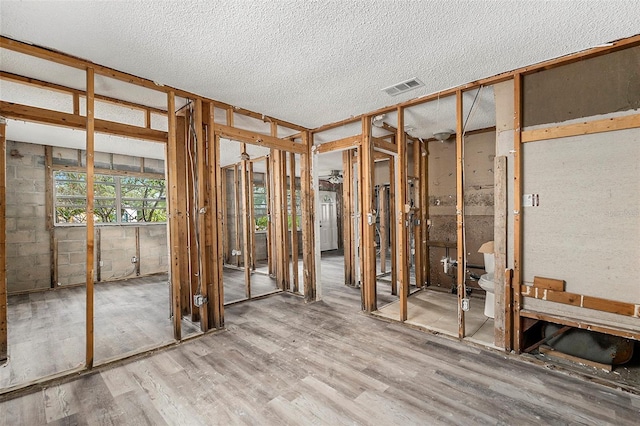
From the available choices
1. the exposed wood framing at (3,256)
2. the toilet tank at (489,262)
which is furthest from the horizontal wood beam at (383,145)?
the exposed wood framing at (3,256)

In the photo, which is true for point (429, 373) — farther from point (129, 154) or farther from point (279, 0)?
point (129, 154)

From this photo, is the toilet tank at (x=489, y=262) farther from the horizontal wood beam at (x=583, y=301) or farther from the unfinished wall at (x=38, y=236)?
the unfinished wall at (x=38, y=236)

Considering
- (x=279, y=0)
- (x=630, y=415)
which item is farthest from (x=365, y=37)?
(x=630, y=415)

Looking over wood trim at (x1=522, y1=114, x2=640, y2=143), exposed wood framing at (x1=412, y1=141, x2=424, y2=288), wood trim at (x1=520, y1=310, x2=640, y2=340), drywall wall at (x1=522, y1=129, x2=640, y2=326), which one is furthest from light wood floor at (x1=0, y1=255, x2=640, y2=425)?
exposed wood framing at (x1=412, y1=141, x2=424, y2=288)

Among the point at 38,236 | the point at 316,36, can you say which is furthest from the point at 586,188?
the point at 38,236

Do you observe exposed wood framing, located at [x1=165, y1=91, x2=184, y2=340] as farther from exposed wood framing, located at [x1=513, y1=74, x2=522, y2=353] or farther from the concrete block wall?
the concrete block wall

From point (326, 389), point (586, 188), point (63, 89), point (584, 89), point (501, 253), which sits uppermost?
point (63, 89)

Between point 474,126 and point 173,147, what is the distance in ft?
13.3

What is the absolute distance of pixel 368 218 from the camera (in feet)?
11.8

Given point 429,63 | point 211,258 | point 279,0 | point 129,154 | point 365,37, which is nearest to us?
point 279,0

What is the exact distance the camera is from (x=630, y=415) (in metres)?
1.72

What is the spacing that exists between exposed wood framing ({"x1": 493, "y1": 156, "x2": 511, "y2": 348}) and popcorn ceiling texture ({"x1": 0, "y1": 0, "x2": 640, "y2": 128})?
0.96 metres

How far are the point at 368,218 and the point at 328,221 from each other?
5815 millimetres

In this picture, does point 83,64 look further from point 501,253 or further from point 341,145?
point 501,253
